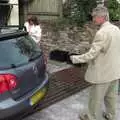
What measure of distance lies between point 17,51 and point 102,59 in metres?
1.22

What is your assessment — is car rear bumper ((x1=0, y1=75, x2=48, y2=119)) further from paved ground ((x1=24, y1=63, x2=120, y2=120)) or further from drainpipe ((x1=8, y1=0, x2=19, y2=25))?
drainpipe ((x1=8, y1=0, x2=19, y2=25))

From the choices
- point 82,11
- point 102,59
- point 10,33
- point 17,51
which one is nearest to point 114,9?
point 82,11

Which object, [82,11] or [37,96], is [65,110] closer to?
[37,96]

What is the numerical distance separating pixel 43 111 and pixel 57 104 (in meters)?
0.48

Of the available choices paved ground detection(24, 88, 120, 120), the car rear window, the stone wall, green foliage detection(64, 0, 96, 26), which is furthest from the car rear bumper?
green foliage detection(64, 0, 96, 26)

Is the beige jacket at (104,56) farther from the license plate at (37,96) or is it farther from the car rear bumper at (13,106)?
the car rear bumper at (13,106)

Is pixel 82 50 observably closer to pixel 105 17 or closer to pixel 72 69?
pixel 72 69

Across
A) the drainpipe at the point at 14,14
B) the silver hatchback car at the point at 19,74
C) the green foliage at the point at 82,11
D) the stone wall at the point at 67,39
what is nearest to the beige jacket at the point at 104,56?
the silver hatchback car at the point at 19,74

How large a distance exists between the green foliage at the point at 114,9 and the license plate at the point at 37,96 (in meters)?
11.6

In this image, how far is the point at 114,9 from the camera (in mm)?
17422

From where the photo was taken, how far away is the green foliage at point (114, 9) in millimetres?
17200

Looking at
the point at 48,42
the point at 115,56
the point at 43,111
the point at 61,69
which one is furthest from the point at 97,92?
the point at 48,42

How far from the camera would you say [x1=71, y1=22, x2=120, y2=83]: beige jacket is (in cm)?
545

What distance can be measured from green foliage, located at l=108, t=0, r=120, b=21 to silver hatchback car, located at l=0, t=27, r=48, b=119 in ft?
37.7
